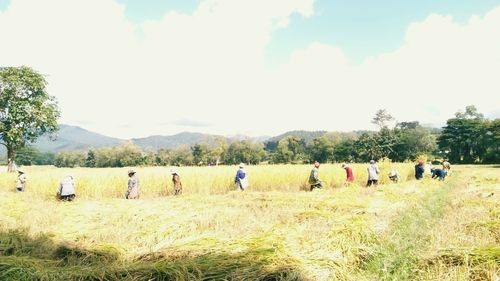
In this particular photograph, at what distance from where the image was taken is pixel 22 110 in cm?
3133

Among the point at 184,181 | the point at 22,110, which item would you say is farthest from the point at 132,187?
the point at 22,110

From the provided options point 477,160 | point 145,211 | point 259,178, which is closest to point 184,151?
point 477,160

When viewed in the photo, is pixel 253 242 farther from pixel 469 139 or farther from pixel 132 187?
pixel 469 139

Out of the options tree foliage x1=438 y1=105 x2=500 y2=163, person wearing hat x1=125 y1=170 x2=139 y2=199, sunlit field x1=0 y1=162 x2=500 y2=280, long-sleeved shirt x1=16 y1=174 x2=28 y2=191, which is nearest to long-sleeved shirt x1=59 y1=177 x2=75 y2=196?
person wearing hat x1=125 y1=170 x2=139 y2=199

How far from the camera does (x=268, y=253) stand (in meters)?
4.89

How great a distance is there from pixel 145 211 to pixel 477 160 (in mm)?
68735

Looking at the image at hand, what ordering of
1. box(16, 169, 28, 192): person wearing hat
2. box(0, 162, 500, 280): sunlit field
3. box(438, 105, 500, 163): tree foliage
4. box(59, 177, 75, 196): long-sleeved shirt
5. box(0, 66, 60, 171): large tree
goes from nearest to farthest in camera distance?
box(0, 162, 500, 280): sunlit field < box(59, 177, 75, 196): long-sleeved shirt < box(16, 169, 28, 192): person wearing hat < box(0, 66, 60, 171): large tree < box(438, 105, 500, 163): tree foliage

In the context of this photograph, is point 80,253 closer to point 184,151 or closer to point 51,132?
point 51,132

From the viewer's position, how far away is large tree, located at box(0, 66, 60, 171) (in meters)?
31.0

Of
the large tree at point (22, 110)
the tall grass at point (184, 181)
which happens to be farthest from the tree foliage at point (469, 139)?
the large tree at point (22, 110)

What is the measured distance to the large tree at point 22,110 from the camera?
31031mm

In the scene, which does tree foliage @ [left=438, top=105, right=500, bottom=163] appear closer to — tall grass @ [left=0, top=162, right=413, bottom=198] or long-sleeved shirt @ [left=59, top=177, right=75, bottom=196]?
tall grass @ [left=0, top=162, right=413, bottom=198]

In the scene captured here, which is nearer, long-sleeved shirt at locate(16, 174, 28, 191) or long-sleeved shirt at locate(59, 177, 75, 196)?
long-sleeved shirt at locate(59, 177, 75, 196)

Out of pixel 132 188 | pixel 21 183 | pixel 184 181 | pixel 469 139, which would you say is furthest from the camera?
pixel 469 139
